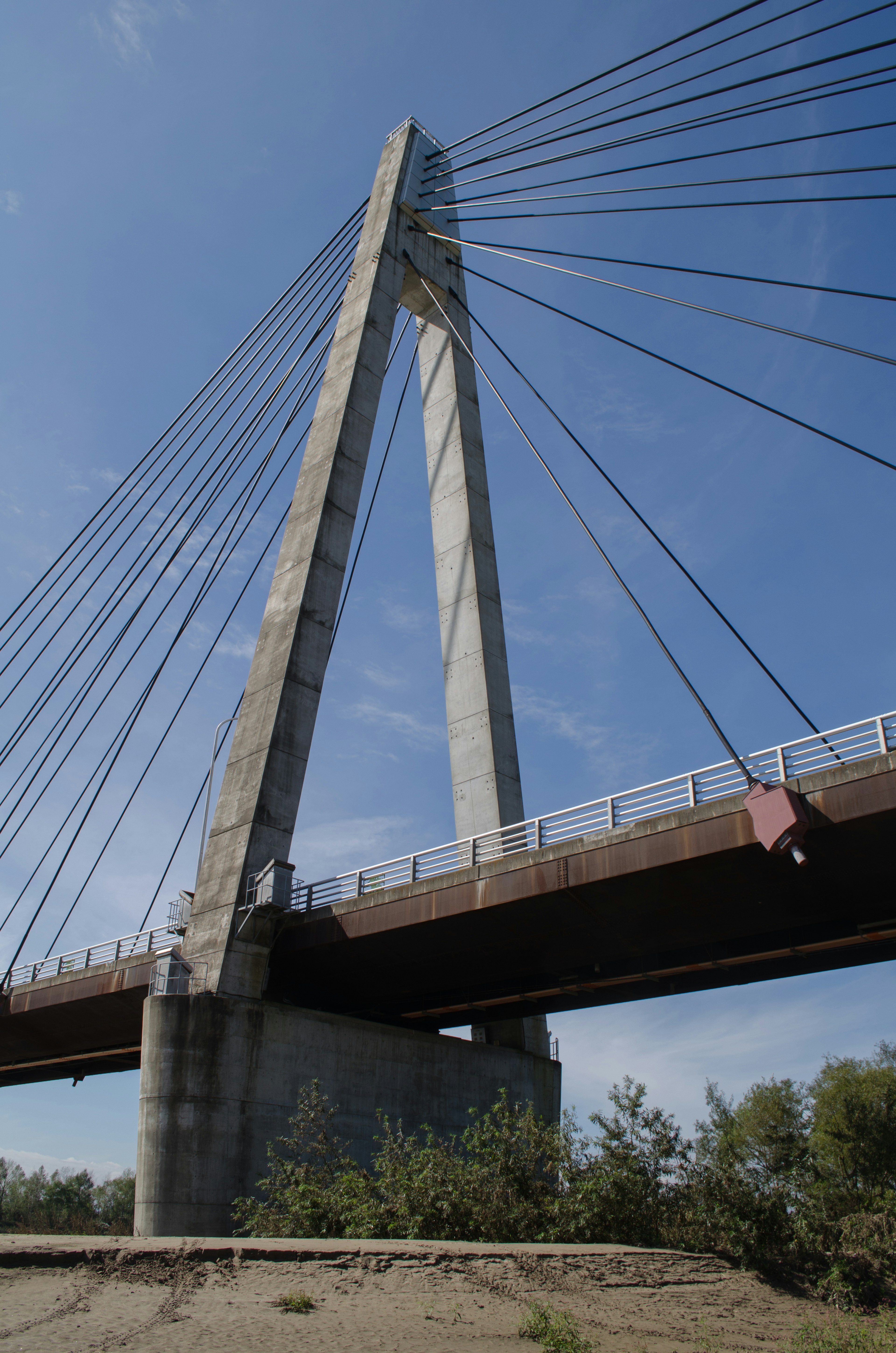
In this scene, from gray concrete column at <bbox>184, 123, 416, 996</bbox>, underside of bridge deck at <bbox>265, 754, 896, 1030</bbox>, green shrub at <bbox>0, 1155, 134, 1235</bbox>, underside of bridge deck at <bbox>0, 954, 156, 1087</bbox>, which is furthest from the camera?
green shrub at <bbox>0, 1155, 134, 1235</bbox>

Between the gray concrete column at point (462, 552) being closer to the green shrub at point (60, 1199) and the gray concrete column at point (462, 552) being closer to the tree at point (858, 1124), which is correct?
the tree at point (858, 1124)

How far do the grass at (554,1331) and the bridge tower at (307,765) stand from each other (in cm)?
1230

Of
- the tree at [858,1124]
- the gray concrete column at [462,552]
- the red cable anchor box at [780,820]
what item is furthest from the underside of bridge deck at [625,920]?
the tree at [858,1124]

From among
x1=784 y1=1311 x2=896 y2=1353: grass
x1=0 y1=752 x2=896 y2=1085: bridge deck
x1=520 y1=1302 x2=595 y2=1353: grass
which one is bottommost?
x1=784 y1=1311 x2=896 y2=1353: grass

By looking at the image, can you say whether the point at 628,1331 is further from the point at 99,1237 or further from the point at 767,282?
the point at 767,282

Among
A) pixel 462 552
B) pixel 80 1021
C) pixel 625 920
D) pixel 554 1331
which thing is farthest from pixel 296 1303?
pixel 80 1021

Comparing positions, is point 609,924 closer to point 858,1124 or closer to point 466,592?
point 466,592

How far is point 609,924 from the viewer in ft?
67.5

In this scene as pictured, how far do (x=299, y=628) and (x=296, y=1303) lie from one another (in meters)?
19.2

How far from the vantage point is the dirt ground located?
9430 millimetres

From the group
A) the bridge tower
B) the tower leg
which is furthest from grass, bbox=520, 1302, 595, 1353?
the tower leg

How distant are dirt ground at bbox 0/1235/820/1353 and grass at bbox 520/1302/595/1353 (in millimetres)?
186

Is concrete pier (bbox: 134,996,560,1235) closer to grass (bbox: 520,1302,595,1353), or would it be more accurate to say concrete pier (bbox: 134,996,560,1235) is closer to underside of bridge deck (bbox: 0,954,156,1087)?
underside of bridge deck (bbox: 0,954,156,1087)

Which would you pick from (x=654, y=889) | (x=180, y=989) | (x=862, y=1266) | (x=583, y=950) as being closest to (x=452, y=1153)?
(x=583, y=950)
